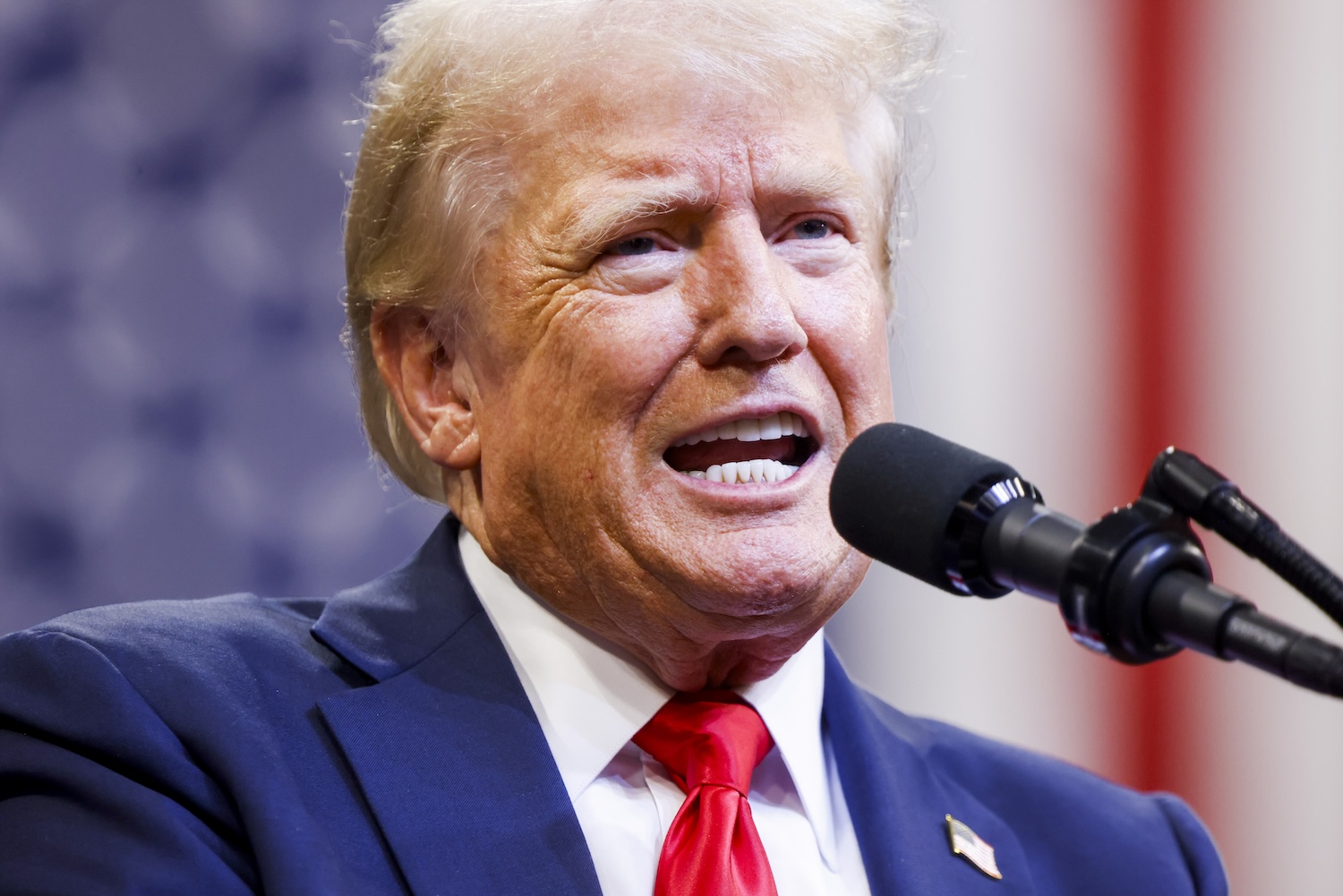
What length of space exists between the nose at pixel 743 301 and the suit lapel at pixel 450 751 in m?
0.49

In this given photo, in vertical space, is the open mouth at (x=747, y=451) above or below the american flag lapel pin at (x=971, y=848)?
above

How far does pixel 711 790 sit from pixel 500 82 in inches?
36.8

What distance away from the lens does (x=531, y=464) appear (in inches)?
70.9

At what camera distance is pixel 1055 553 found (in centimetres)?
99

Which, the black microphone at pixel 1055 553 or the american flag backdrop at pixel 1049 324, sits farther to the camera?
the american flag backdrop at pixel 1049 324

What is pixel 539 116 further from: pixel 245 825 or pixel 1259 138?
pixel 1259 138

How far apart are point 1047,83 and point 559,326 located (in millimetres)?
2242

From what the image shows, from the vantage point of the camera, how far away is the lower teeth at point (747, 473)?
1.72 metres

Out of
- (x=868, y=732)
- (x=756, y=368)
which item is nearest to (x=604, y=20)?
(x=756, y=368)

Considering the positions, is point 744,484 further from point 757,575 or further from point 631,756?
point 631,756

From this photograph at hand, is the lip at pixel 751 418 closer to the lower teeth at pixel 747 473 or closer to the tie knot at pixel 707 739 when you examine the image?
the lower teeth at pixel 747 473

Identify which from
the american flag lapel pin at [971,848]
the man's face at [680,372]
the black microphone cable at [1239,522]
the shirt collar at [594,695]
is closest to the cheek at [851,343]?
the man's face at [680,372]

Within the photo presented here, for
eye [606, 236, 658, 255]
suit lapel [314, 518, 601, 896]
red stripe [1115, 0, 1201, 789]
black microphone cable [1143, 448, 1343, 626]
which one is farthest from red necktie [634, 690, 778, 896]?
red stripe [1115, 0, 1201, 789]

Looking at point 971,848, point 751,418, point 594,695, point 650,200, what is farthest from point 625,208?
point 971,848
